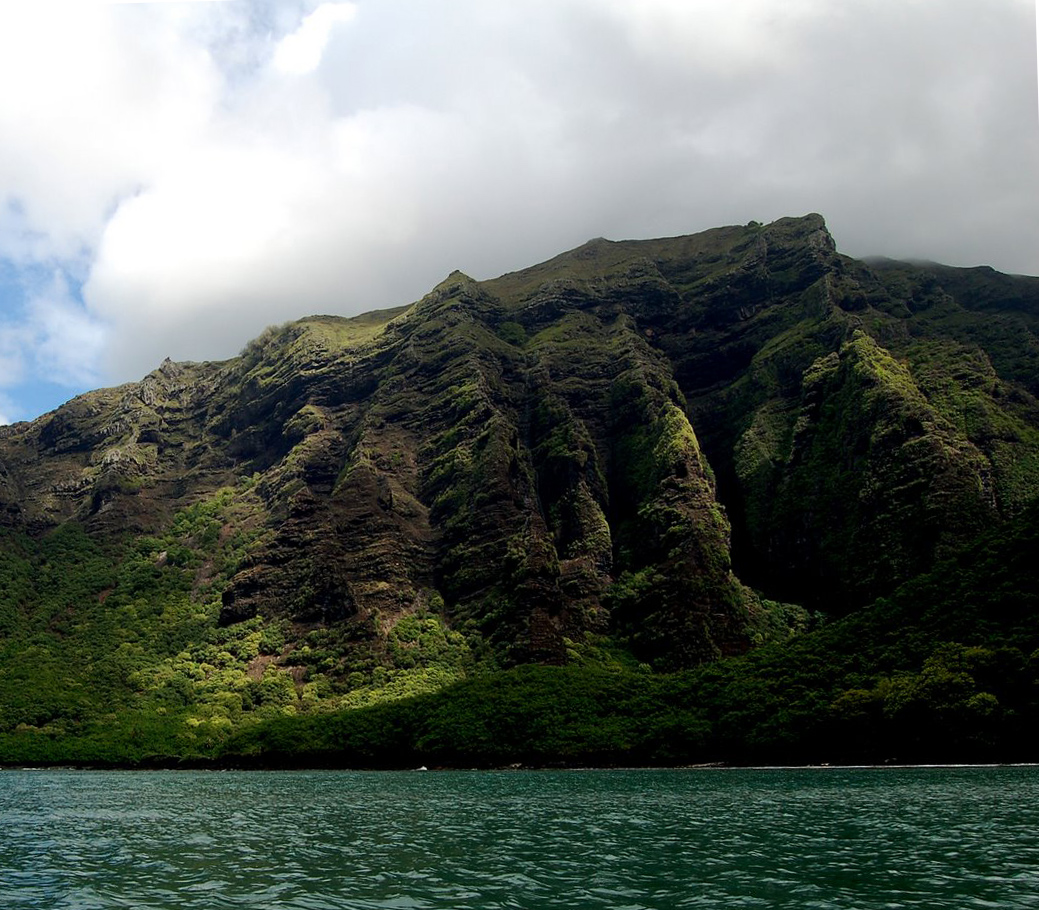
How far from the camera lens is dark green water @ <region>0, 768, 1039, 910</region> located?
3697 cm

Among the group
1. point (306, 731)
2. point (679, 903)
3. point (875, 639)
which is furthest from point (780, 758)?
point (679, 903)

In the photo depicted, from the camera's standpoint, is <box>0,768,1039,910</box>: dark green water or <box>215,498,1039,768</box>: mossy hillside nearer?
<box>0,768,1039,910</box>: dark green water

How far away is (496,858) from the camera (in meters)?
47.8

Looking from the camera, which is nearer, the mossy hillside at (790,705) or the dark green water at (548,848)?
the dark green water at (548,848)

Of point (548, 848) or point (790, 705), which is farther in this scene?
point (790, 705)

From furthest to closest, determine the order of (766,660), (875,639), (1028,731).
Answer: (766,660) < (875,639) < (1028,731)

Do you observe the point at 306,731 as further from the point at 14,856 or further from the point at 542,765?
the point at 14,856

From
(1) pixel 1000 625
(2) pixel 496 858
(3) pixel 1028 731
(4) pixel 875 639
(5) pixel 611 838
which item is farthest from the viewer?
(4) pixel 875 639

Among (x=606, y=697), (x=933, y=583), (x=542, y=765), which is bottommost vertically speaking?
(x=542, y=765)

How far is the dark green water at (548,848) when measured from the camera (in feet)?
121

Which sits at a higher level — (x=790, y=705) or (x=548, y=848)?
(x=790, y=705)

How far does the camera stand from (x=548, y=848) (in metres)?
51.3

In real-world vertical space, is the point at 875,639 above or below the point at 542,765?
above

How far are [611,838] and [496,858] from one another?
10307 millimetres
